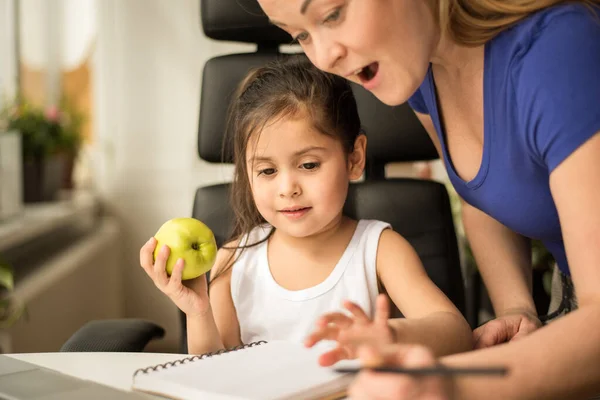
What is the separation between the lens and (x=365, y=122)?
1.53 meters

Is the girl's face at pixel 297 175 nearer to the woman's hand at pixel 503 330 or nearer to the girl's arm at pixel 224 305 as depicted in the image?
the girl's arm at pixel 224 305

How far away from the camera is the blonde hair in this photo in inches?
37.4

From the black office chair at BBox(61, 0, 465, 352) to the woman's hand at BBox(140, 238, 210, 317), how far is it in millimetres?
322

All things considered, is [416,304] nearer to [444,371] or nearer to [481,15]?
[481,15]

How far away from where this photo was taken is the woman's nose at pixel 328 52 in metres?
0.91

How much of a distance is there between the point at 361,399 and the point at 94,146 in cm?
316

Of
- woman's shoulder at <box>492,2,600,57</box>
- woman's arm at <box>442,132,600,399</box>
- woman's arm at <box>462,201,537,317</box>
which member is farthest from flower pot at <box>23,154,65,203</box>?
woman's arm at <box>442,132,600,399</box>

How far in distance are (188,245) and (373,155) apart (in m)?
0.57

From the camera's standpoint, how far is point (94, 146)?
140 inches

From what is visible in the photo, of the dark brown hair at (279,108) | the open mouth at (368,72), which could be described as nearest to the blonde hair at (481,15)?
the open mouth at (368,72)

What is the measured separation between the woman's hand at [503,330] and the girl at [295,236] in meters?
0.06

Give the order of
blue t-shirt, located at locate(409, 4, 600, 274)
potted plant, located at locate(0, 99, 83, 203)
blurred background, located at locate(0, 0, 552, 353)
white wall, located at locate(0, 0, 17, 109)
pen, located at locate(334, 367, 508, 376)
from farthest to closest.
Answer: blurred background, located at locate(0, 0, 552, 353) → white wall, located at locate(0, 0, 17, 109) → potted plant, located at locate(0, 99, 83, 203) → blue t-shirt, located at locate(409, 4, 600, 274) → pen, located at locate(334, 367, 508, 376)

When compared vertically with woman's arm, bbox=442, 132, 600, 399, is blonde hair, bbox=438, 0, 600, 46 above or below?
above

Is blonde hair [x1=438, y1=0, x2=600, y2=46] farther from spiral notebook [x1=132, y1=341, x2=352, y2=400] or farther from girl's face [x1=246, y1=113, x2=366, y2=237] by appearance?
spiral notebook [x1=132, y1=341, x2=352, y2=400]
